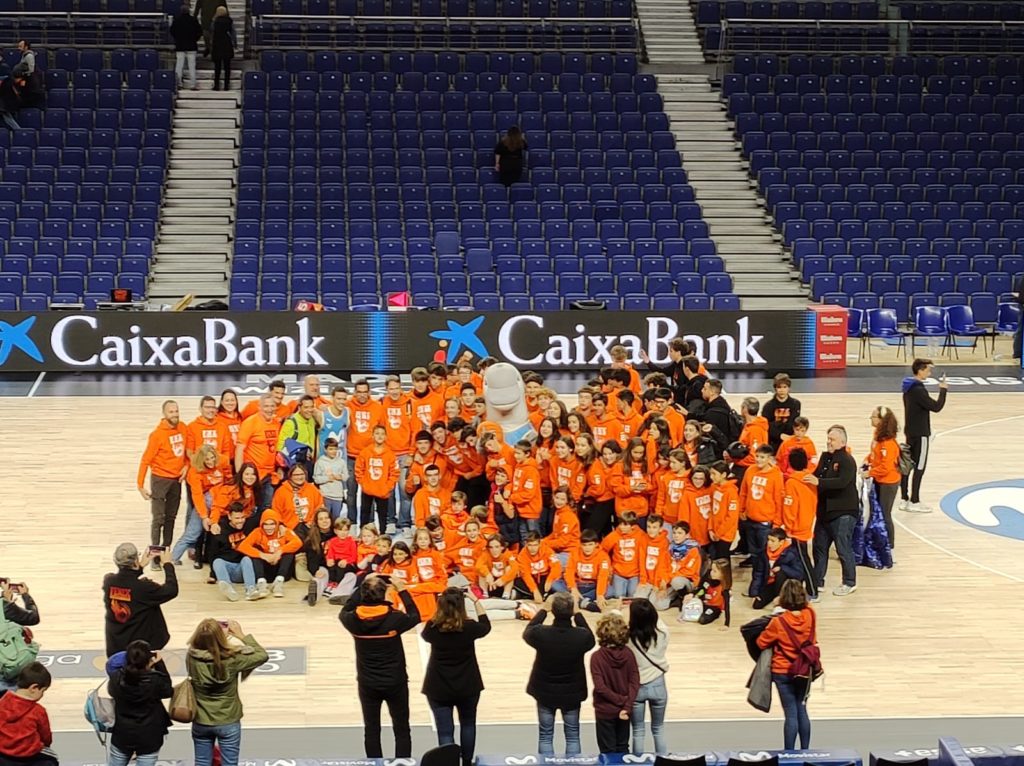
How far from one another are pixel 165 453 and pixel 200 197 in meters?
15.0

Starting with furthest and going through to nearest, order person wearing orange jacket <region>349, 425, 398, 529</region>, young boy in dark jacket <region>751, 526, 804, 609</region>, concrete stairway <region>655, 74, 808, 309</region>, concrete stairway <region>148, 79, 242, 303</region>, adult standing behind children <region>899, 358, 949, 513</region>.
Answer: concrete stairway <region>655, 74, 808, 309</region>, concrete stairway <region>148, 79, 242, 303</region>, adult standing behind children <region>899, 358, 949, 513</region>, person wearing orange jacket <region>349, 425, 398, 529</region>, young boy in dark jacket <region>751, 526, 804, 609</region>

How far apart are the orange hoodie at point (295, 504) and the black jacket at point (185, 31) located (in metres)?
17.7

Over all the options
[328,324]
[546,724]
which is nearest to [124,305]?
[328,324]

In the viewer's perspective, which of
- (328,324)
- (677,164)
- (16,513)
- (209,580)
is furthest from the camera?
(677,164)

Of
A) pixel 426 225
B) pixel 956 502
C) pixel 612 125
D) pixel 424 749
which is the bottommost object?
pixel 424 749

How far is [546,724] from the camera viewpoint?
989cm

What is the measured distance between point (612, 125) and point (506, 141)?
114 inches

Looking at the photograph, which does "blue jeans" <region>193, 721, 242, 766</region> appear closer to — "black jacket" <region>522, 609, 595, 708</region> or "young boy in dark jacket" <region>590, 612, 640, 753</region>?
"black jacket" <region>522, 609, 595, 708</region>

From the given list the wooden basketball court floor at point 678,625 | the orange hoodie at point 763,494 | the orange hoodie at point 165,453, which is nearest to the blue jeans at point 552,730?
the wooden basketball court floor at point 678,625

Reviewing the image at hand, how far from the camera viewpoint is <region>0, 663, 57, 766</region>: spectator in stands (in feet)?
28.0

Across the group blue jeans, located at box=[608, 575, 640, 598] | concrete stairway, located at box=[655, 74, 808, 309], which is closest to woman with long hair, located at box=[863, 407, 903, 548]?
blue jeans, located at box=[608, 575, 640, 598]

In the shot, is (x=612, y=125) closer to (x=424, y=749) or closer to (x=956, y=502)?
(x=956, y=502)

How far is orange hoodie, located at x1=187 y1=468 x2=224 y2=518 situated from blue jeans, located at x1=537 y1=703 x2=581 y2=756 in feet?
16.4

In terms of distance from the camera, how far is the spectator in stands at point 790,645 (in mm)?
9859
